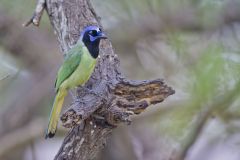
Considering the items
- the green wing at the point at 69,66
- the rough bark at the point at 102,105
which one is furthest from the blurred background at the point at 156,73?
the rough bark at the point at 102,105

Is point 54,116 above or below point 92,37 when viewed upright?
below

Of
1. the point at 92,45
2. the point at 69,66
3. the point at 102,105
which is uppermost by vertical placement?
the point at 92,45

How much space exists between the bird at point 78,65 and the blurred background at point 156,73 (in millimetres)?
399

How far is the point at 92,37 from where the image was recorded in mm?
2434

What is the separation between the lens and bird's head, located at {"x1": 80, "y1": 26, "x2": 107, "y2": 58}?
2424mm

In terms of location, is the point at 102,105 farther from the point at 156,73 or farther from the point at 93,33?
the point at 156,73

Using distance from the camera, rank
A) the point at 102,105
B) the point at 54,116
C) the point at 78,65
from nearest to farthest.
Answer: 1. the point at 102,105
2. the point at 54,116
3. the point at 78,65

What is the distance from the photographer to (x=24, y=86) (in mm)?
3979

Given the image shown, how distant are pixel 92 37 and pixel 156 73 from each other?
3.71ft

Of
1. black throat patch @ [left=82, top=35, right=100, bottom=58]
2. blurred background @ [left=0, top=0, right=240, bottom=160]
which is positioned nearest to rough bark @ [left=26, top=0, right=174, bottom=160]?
black throat patch @ [left=82, top=35, right=100, bottom=58]

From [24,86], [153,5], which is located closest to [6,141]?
[24,86]

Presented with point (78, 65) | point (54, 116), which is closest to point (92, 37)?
point (78, 65)

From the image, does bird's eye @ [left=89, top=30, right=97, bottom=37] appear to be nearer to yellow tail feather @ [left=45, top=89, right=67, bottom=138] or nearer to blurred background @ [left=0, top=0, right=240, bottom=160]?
yellow tail feather @ [left=45, top=89, right=67, bottom=138]

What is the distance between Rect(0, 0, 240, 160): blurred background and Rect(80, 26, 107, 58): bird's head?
1.43ft
